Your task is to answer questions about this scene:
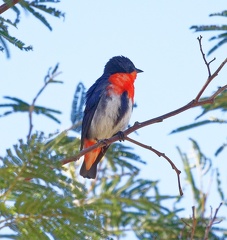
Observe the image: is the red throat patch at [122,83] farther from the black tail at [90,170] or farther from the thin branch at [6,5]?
the thin branch at [6,5]

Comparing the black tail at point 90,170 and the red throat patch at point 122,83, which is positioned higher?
the red throat patch at point 122,83

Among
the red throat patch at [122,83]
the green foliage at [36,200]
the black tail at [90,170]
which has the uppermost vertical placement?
the red throat patch at [122,83]

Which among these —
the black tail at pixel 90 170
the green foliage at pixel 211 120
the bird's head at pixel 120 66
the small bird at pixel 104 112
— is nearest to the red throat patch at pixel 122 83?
the small bird at pixel 104 112

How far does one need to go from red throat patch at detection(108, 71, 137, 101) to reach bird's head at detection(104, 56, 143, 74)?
16 cm

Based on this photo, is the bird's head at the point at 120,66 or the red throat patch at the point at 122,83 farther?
the bird's head at the point at 120,66

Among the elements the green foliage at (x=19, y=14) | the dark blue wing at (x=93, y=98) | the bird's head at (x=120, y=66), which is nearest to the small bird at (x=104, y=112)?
the dark blue wing at (x=93, y=98)

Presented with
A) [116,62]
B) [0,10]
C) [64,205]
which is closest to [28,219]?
[64,205]

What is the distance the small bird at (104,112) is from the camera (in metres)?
6.11

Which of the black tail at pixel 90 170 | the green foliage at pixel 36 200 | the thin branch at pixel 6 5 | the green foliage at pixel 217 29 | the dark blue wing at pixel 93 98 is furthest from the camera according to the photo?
the dark blue wing at pixel 93 98

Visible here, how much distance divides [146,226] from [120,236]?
329 mm

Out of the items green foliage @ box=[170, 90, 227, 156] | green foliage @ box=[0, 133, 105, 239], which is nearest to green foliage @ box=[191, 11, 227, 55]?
green foliage @ box=[170, 90, 227, 156]

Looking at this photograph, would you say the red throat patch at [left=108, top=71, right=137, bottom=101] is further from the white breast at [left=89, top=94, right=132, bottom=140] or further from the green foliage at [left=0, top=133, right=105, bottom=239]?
the green foliage at [left=0, top=133, right=105, bottom=239]

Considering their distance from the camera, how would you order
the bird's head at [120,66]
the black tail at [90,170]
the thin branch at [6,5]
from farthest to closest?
the bird's head at [120,66] < the black tail at [90,170] < the thin branch at [6,5]

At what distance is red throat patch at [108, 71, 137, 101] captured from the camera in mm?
6336
